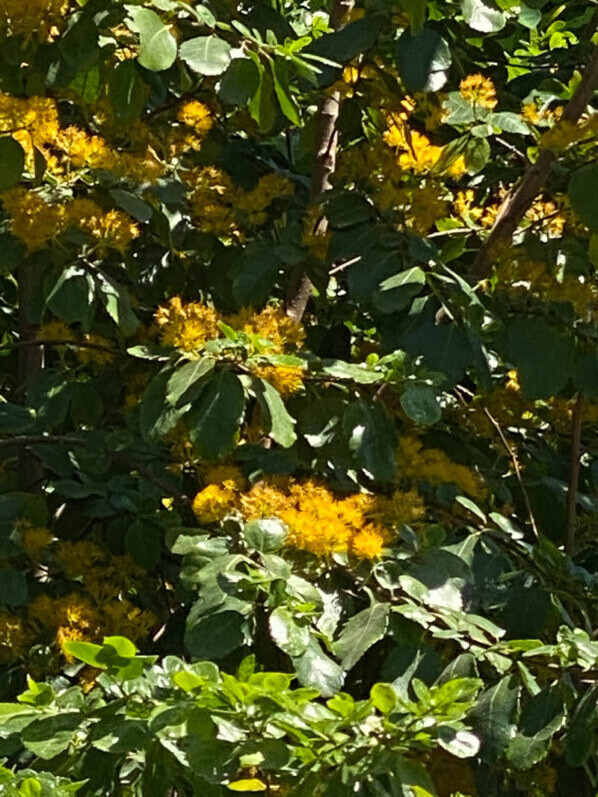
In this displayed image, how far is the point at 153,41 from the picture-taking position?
153 centimetres

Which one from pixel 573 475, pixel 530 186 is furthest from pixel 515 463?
pixel 530 186

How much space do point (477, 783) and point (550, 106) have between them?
45.3 inches

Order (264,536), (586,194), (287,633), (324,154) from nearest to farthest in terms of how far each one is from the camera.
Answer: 1. (287,633)
2. (264,536)
3. (586,194)
4. (324,154)

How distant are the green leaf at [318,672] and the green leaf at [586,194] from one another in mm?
708

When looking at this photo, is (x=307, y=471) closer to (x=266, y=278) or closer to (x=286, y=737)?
(x=266, y=278)

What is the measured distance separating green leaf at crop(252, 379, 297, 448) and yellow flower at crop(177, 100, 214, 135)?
0.61m

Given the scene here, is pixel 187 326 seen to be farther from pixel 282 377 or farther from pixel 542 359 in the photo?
pixel 542 359

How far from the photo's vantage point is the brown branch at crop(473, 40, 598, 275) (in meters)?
1.79

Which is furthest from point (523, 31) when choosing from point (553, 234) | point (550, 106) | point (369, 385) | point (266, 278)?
point (369, 385)

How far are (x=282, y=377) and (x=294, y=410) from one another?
Result: 0.62 ft

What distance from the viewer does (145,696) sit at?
1174 millimetres

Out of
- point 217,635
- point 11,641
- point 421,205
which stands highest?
point 421,205

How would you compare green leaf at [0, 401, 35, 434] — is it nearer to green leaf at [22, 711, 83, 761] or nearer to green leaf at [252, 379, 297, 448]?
green leaf at [252, 379, 297, 448]

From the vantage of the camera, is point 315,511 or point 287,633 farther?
point 315,511
